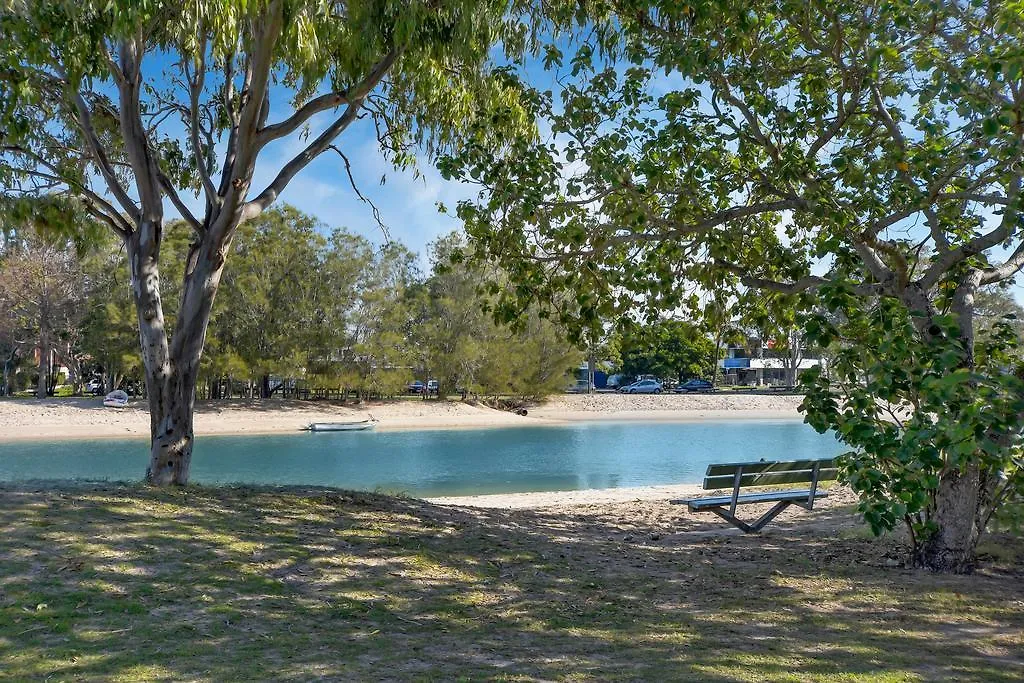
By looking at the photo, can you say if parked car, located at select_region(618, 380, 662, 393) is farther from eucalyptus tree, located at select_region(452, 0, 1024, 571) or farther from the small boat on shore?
eucalyptus tree, located at select_region(452, 0, 1024, 571)

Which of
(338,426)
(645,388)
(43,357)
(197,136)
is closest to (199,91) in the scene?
(197,136)

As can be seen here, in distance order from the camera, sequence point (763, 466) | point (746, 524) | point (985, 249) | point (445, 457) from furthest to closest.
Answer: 1. point (445, 457)
2. point (763, 466)
3. point (746, 524)
4. point (985, 249)

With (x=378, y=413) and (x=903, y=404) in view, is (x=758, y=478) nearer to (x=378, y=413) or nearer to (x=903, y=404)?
(x=903, y=404)

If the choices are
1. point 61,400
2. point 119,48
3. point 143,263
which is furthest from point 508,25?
point 61,400

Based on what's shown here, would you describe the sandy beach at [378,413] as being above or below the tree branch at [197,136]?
below

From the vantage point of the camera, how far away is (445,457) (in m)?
26.2

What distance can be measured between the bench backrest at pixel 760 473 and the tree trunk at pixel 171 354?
232 inches

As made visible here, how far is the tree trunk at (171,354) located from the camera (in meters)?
8.12

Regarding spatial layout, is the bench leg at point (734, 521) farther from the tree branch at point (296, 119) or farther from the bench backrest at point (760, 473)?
the tree branch at point (296, 119)

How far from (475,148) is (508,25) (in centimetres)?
146

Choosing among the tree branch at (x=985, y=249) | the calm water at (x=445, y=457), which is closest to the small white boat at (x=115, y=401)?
the calm water at (x=445, y=457)

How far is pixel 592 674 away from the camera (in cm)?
416

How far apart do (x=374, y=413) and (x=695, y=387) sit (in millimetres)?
34341

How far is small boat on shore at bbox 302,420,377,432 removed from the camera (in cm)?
3578
